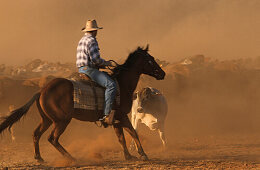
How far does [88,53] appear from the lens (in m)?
7.64

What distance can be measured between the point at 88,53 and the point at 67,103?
4.38 ft

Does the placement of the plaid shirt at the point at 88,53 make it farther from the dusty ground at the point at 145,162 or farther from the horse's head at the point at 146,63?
the dusty ground at the point at 145,162

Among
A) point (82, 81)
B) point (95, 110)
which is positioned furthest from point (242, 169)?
point (82, 81)

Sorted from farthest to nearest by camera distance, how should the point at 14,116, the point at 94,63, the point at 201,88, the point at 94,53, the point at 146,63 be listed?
the point at 201,88, the point at 146,63, the point at 94,63, the point at 94,53, the point at 14,116

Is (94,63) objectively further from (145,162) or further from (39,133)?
(145,162)

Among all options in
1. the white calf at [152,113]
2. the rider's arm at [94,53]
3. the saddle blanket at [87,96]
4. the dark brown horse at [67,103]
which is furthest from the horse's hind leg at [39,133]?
the white calf at [152,113]

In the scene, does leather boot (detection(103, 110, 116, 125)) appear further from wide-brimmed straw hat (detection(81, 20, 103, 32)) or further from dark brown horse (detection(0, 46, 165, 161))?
wide-brimmed straw hat (detection(81, 20, 103, 32))

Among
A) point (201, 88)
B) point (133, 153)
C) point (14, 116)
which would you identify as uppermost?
point (201, 88)

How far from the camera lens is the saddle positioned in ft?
23.9

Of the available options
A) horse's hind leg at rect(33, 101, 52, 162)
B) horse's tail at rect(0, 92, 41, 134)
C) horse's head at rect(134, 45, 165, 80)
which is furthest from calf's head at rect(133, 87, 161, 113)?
horse's tail at rect(0, 92, 41, 134)

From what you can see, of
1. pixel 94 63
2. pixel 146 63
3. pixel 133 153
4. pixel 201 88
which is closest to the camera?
pixel 94 63

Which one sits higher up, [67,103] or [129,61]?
[129,61]

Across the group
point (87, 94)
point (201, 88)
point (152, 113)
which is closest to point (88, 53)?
point (87, 94)

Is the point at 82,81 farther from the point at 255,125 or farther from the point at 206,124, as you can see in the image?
the point at 255,125
